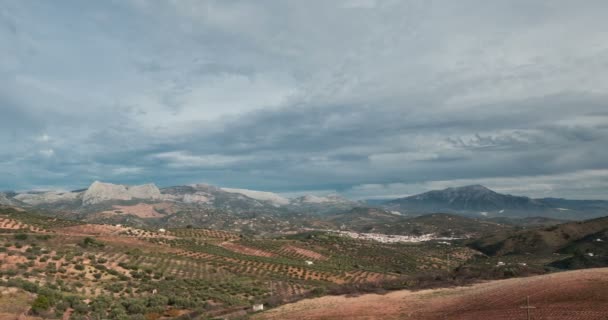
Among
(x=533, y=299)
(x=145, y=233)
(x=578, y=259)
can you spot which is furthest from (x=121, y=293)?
(x=578, y=259)

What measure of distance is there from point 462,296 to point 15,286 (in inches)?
1664

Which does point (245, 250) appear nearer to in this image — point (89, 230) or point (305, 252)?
point (305, 252)

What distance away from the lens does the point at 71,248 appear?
64375 mm

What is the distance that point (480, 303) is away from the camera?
111ft

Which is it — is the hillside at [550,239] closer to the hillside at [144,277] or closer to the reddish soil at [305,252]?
the reddish soil at [305,252]

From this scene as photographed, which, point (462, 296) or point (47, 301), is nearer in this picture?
point (47, 301)

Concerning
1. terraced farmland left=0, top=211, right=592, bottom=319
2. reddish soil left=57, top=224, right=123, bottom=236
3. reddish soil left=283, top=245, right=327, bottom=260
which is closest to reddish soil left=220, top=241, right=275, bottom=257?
terraced farmland left=0, top=211, right=592, bottom=319

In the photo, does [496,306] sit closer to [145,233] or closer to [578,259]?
[578,259]

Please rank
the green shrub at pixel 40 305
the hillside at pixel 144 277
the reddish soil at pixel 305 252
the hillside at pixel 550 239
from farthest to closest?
the hillside at pixel 550 239
the reddish soil at pixel 305 252
the hillside at pixel 144 277
the green shrub at pixel 40 305

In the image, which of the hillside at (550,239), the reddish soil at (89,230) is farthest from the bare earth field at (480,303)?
the hillside at (550,239)

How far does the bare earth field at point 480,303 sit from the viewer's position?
2916cm

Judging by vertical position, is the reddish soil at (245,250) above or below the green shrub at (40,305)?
below

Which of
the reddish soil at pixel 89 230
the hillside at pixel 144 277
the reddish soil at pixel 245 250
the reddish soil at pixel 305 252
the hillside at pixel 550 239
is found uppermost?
the reddish soil at pixel 89 230

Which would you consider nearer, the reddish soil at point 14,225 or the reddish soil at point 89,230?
the reddish soil at point 14,225
